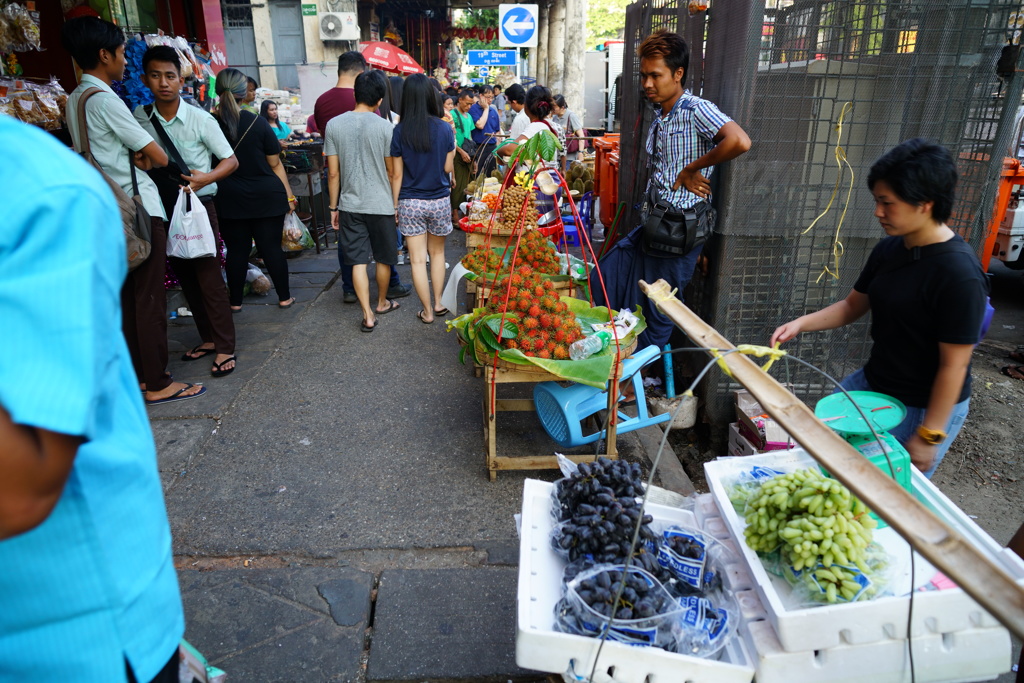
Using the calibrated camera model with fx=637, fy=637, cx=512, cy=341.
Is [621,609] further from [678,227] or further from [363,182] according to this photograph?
[363,182]

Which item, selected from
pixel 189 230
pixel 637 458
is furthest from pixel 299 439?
pixel 637 458

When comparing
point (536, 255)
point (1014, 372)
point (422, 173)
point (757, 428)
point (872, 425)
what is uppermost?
point (422, 173)

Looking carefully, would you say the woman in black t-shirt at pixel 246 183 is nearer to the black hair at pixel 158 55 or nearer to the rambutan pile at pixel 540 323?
the black hair at pixel 158 55

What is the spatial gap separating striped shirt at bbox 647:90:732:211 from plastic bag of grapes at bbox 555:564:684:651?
2.57 metres

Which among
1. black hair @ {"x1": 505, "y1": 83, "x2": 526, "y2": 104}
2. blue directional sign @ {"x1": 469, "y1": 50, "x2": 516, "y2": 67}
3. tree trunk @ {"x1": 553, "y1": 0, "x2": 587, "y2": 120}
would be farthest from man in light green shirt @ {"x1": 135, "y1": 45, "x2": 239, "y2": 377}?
tree trunk @ {"x1": 553, "y1": 0, "x2": 587, "y2": 120}

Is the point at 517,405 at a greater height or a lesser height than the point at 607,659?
lesser

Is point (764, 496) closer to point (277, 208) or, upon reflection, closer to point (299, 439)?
point (299, 439)

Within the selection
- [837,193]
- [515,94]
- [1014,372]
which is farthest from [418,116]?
[1014,372]

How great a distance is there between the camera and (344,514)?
3123 mm

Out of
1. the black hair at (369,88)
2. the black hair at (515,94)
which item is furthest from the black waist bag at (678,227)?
the black hair at (515,94)

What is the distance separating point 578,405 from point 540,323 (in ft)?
1.59

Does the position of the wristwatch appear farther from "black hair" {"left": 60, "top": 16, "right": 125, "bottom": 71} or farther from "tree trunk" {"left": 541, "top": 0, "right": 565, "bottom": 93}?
"tree trunk" {"left": 541, "top": 0, "right": 565, "bottom": 93}

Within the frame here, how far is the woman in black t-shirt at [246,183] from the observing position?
16.5 ft

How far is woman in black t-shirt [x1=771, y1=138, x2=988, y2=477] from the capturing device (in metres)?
2.02
